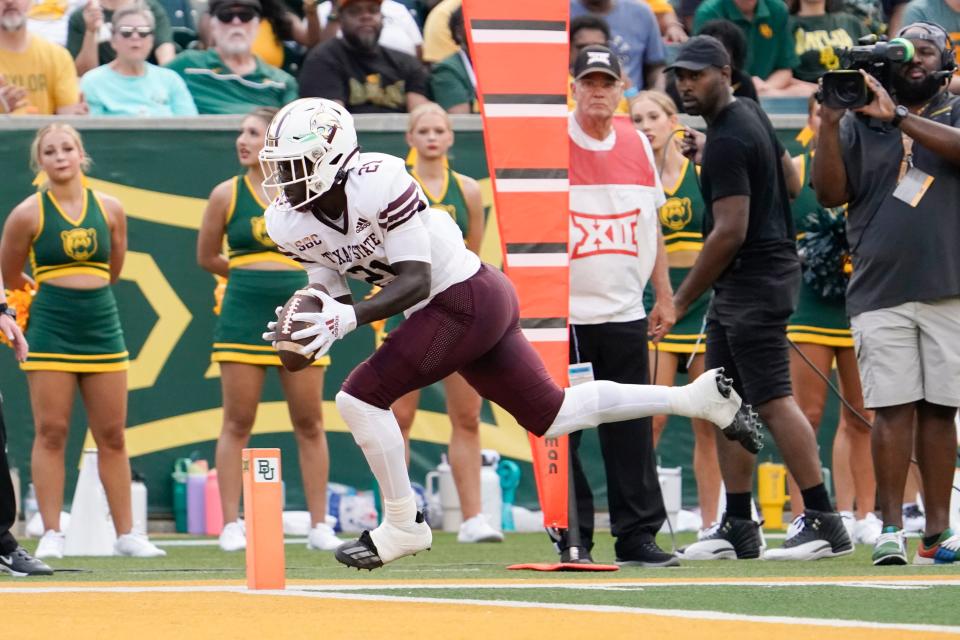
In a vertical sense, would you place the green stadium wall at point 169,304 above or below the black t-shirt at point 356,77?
below

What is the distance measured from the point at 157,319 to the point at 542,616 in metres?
6.52

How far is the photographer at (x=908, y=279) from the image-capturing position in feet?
23.8

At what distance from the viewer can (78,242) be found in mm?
9117

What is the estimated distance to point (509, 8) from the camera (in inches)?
305

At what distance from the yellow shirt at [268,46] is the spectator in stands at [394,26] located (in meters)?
0.33

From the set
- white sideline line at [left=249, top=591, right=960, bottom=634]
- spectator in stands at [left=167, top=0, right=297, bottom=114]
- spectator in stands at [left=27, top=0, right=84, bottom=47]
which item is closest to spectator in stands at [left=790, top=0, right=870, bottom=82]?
spectator in stands at [left=167, top=0, right=297, bottom=114]

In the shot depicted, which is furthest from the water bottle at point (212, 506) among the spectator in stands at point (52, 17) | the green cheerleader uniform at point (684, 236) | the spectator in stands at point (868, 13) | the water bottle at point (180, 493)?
the spectator in stands at point (868, 13)

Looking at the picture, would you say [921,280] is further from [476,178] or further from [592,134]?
[476,178]

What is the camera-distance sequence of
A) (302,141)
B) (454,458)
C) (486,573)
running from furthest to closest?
(454,458) → (486,573) → (302,141)

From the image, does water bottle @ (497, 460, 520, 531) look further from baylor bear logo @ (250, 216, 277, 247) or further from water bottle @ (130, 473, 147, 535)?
baylor bear logo @ (250, 216, 277, 247)

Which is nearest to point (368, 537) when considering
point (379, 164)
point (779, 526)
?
point (379, 164)

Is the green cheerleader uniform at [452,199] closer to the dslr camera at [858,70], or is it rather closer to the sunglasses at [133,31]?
the sunglasses at [133,31]

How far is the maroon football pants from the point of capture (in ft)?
20.8

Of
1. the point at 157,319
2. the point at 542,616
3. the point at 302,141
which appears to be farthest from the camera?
the point at 157,319
